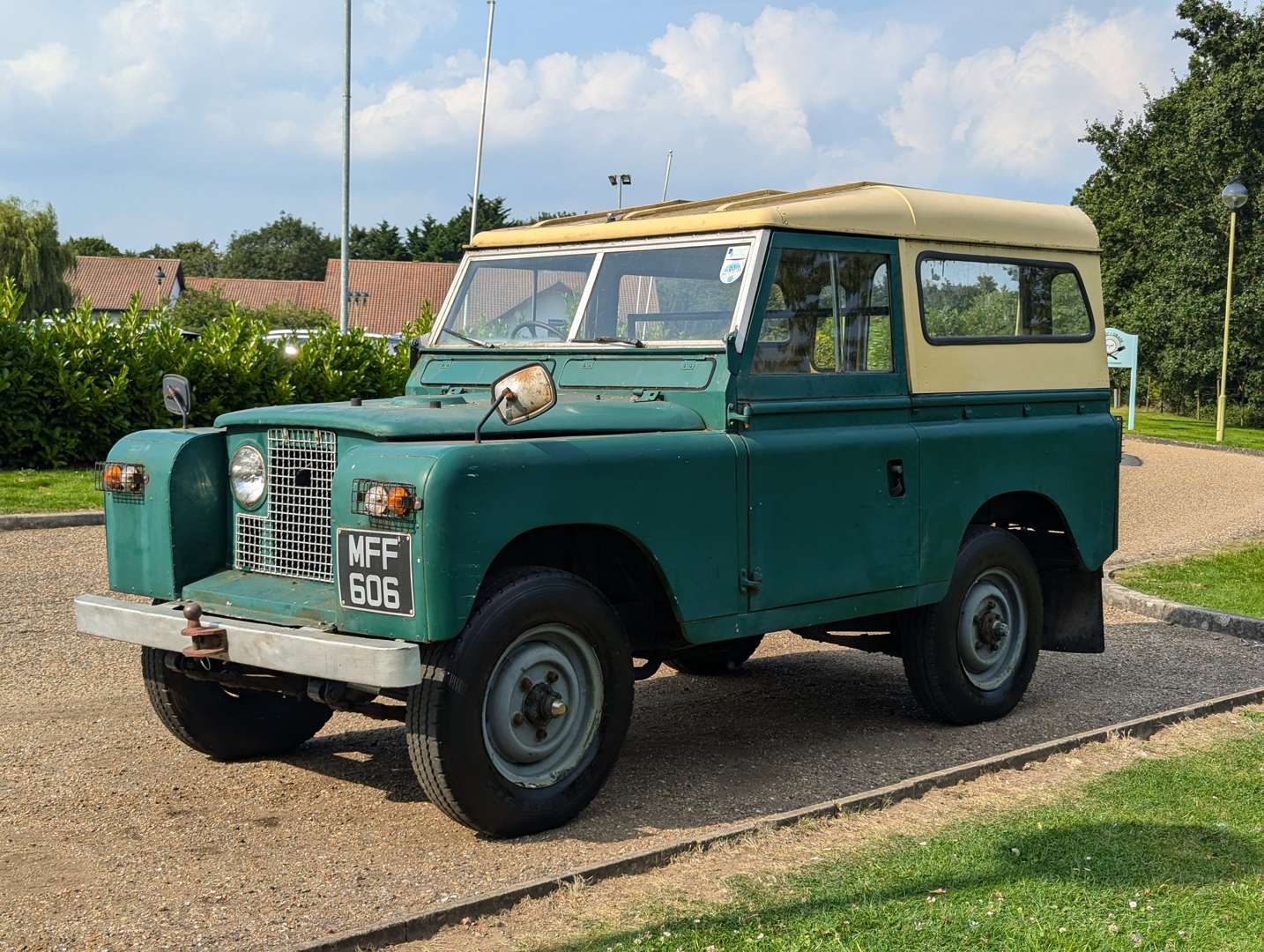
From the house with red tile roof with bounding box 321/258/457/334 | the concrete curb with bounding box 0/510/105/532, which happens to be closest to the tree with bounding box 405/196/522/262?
the house with red tile roof with bounding box 321/258/457/334

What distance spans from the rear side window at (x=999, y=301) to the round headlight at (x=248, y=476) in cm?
309

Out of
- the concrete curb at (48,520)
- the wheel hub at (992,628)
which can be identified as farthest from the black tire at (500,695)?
the concrete curb at (48,520)

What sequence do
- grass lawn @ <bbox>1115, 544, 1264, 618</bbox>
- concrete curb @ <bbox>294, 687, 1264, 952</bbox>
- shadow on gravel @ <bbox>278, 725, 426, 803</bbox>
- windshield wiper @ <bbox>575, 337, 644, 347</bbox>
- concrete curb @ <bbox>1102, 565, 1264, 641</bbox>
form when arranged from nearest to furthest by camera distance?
concrete curb @ <bbox>294, 687, 1264, 952</bbox> < shadow on gravel @ <bbox>278, 725, 426, 803</bbox> < windshield wiper @ <bbox>575, 337, 644, 347</bbox> < concrete curb @ <bbox>1102, 565, 1264, 641</bbox> < grass lawn @ <bbox>1115, 544, 1264, 618</bbox>

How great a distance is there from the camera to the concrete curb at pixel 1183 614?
383 inches

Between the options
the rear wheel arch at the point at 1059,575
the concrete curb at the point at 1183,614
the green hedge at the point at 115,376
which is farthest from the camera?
the green hedge at the point at 115,376

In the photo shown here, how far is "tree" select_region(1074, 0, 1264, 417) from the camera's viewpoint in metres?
40.0

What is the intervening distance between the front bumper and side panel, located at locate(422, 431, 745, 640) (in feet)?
0.58

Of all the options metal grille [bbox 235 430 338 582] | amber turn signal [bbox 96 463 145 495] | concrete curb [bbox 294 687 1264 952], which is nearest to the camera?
concrete curb [bbox 294 687 1264 952]

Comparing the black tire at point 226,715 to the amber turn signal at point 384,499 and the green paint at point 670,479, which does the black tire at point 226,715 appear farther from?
the amber turn signal at point 384,499

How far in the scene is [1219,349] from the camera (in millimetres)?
40188

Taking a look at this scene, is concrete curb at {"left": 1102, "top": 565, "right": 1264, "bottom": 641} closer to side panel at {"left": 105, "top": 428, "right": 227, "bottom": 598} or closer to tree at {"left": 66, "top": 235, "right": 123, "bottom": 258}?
side panel at {"left": 105, "top": 428, "right": 227, "bottom": 598}

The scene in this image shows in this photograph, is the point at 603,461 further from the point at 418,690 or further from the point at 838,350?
the point at 838,350

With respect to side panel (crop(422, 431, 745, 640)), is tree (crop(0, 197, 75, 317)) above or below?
above

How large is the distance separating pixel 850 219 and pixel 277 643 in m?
3.14
